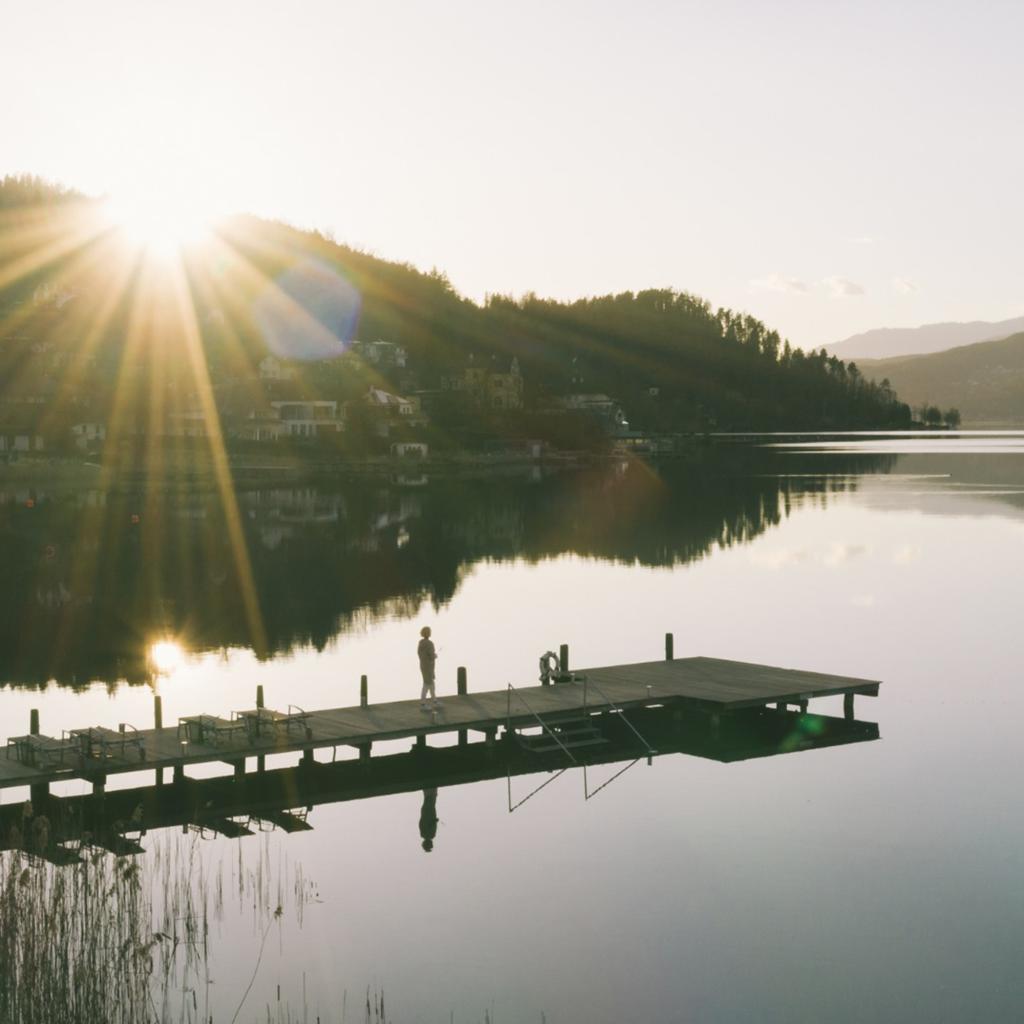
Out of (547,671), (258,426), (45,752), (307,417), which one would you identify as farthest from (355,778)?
(307,417)

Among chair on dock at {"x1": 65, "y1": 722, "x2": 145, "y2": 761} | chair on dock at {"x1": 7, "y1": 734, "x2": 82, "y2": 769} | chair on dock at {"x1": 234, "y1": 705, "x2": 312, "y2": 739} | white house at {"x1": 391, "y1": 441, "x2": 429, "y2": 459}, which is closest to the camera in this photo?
chair on dock at {"x1": 7, "y1": 734, "x2": 82, "y2": 769}

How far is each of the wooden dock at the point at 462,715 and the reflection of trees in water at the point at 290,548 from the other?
1485cm

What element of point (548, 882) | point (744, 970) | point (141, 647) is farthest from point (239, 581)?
point (744, 970)

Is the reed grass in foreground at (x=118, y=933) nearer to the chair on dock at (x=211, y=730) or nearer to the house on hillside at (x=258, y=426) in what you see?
the chair on dock at (x=211, y=730)

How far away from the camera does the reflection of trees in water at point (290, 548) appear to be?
53.4 metres

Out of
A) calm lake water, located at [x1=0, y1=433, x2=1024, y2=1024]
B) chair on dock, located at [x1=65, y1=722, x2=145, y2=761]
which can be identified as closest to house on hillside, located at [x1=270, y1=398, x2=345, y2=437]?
calm lake water, located at [x1=0, y1=433, x2=1024, y2=1024]

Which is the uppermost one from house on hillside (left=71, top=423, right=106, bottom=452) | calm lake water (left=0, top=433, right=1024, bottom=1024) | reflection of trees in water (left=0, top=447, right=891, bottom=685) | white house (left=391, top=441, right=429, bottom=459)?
house on hillside (left=71, top=423, right=106, bottom=452)

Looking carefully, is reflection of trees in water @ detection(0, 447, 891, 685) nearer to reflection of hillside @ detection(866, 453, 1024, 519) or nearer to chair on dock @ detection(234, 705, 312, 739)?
reflection of hillside @ detection(866, 453, 1024, 519)

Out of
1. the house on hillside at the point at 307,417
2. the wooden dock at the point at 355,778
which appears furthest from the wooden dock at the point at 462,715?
the house on hillside at the point at 307,417

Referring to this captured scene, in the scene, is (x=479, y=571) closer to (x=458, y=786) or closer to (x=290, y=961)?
(x=458, y=786)

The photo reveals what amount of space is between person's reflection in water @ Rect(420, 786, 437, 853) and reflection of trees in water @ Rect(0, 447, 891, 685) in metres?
17.4

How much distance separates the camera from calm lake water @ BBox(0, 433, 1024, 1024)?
2033cm

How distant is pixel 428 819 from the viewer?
28000 mm

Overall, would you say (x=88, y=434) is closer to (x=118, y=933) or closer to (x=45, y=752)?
(x=45, y=752)
